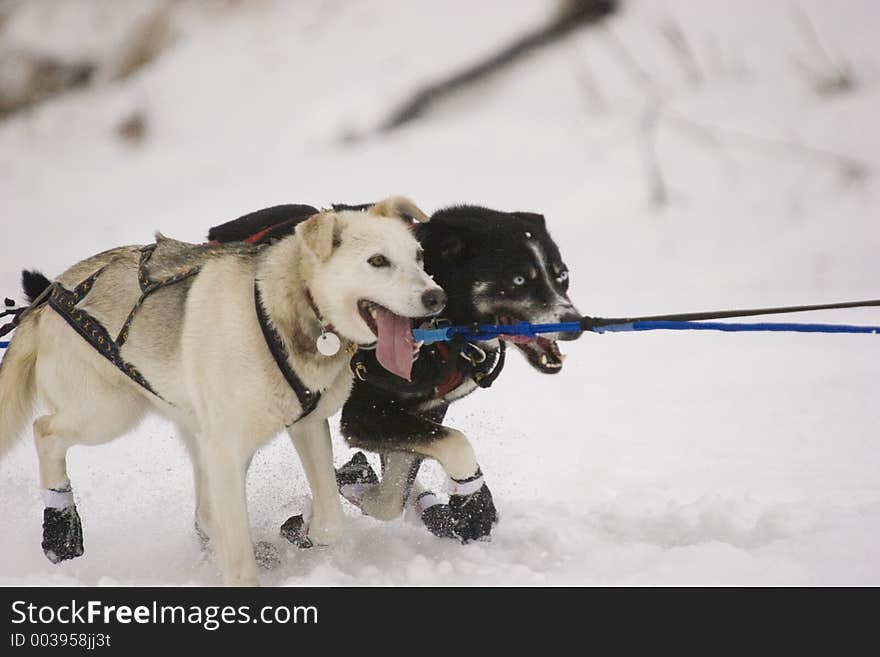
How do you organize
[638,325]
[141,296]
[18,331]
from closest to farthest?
1. [638,325]
2. [141,296]
3. [18,331]

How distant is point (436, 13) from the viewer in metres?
13.5

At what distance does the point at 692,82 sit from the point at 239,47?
582cm

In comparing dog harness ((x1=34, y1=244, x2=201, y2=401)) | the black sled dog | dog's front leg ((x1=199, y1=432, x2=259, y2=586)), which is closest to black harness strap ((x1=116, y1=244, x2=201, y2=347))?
dog harness ((x1=34, y1=244, x2=201, y2=401))

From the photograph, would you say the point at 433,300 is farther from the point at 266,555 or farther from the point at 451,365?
the point at 266,555

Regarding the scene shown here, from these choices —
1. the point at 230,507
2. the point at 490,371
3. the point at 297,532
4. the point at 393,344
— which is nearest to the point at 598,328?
the point at 393,344

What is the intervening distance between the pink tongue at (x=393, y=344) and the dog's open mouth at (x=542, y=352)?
22.1 inches

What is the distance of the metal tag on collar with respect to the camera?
3137mm

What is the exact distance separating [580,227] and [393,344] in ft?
26.9

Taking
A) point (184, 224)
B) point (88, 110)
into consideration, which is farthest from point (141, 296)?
point (88, 110)

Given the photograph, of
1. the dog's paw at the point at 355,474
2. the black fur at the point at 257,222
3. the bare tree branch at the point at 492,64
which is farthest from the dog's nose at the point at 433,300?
the bare tree branch at the point at 492,64

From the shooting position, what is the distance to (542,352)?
11.9 feet

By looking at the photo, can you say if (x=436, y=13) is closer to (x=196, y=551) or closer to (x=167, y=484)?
(x=167, y=484)

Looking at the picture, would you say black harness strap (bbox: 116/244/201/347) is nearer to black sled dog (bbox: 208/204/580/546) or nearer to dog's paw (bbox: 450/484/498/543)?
black sled dog (bbox: 208/204/580/546)

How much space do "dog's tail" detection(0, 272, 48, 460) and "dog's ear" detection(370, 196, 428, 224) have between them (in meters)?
1.46
